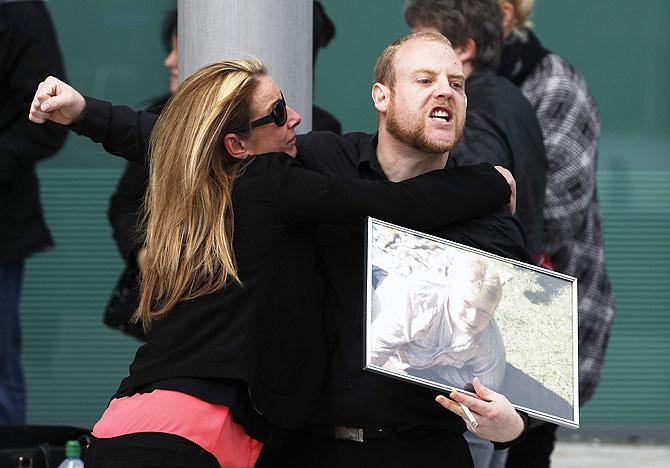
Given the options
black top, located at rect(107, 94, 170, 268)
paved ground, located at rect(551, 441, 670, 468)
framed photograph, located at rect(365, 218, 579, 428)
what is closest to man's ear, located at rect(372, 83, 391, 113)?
framed photograph, located at rect(365, 218, 579, 428)

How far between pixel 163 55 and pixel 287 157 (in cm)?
371

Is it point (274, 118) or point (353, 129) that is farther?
point (353, 129)

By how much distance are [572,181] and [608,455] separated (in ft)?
7.95

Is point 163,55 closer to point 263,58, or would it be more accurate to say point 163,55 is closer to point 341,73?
point 341,73

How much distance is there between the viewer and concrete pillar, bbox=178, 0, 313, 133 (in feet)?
13.7

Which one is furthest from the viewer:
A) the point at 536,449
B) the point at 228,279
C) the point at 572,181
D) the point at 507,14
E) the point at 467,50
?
the point at 507,14

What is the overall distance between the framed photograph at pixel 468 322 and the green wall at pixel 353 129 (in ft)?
12.4

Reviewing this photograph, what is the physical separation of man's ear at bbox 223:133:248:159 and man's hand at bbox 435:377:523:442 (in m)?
0.74

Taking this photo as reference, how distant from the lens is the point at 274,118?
348cm

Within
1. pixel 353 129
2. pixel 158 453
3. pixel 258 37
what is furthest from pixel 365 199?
pixel 353 129

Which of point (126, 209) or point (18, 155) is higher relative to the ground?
point (18, 155)

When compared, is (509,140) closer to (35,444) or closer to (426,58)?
(426,58)

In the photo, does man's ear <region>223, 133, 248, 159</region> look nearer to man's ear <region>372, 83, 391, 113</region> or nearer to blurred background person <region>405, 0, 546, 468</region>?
man's ear <region>372, 83, 391, 113</region>

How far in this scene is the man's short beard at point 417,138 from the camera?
137 inches
